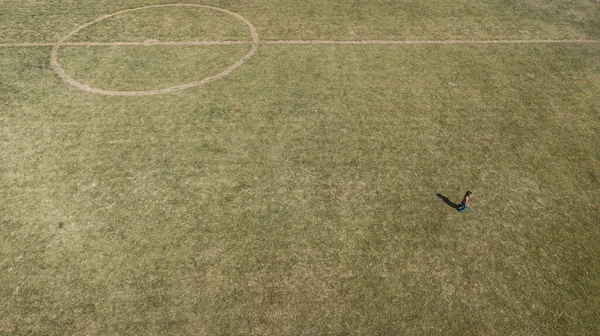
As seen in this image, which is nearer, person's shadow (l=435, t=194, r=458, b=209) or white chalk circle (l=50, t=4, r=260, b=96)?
person's shadow (l=435, t=194, r=458, b=209)

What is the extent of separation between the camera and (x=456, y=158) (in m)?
8.21

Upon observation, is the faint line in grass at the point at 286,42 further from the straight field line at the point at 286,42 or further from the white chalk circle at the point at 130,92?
the white chalk circle at the point at 130,92

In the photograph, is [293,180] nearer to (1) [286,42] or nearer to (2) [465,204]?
(2) [465,204]

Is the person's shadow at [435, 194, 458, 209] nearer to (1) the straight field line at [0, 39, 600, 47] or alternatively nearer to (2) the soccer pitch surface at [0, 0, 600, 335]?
(2) the soccer pitch surface at [0, 0, 600, 335]

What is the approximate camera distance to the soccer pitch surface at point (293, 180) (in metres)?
5.75

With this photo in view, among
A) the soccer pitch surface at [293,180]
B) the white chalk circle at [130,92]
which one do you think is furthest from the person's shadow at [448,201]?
the white chalk circle at [130,92]

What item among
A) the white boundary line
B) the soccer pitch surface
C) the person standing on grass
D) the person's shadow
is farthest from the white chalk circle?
Answer: the person standing on grass

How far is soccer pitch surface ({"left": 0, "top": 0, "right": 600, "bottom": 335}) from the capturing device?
5.75 metres

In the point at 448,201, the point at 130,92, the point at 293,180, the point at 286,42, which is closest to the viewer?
the point at 448,201

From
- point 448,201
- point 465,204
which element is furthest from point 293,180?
point 465,204

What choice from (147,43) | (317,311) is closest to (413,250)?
(317,311)

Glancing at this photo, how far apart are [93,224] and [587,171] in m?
10.6

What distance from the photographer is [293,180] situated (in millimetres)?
7625

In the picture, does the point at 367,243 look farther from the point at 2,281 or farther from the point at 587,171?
the point at 2,281
